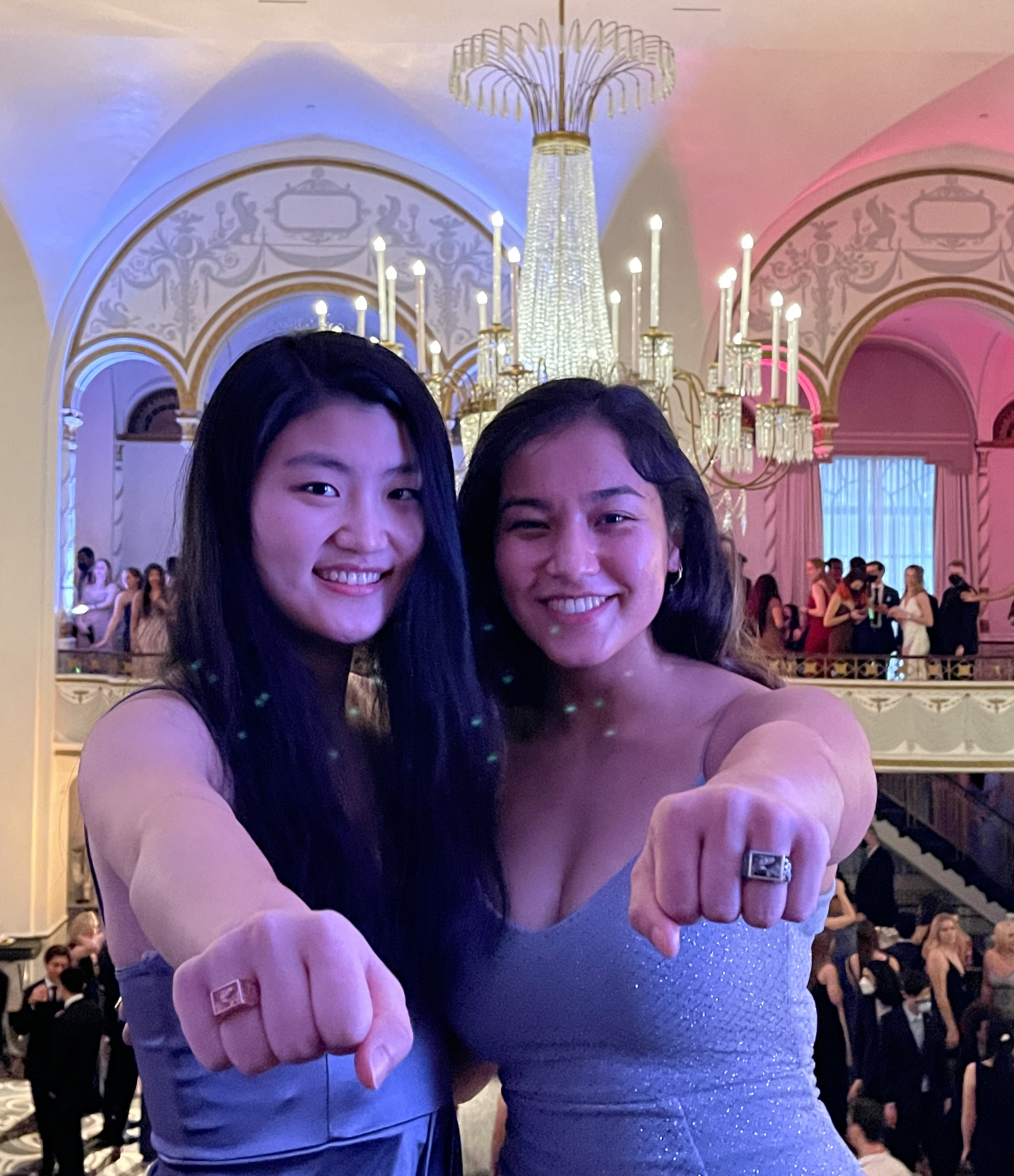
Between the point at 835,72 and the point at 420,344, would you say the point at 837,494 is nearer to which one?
the point at 835,72

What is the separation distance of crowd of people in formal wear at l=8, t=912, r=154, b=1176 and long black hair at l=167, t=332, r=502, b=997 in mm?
4557

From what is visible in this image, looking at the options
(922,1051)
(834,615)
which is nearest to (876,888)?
(922,1051)

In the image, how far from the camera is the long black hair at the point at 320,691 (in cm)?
160

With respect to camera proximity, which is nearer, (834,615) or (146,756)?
(146,756)

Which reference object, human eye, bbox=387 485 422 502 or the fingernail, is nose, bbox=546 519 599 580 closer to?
human eye, bbox=387 485 422 502

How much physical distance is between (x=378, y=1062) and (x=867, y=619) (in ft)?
37.3

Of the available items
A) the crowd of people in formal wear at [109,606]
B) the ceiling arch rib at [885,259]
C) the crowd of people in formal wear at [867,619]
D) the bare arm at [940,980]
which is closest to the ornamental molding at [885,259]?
the ceiling arch rib at [885,259]

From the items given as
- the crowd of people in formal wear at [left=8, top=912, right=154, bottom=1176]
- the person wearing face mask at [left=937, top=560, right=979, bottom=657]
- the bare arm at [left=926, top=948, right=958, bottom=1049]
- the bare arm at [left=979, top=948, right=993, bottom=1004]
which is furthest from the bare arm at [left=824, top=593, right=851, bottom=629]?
the crowd of people in formal wear at [left=8, top=912, right=154, bottom=1176]

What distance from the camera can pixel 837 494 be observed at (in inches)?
726

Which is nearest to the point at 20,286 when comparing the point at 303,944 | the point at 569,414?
the point at 569,414

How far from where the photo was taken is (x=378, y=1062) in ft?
2.86

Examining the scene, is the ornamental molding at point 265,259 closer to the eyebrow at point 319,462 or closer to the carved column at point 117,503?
the carved column at point 117,503

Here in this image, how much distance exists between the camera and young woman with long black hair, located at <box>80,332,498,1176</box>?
62.7 inches

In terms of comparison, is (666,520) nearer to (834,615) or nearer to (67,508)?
(834,615)
